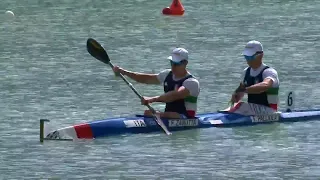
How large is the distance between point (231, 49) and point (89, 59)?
306cm

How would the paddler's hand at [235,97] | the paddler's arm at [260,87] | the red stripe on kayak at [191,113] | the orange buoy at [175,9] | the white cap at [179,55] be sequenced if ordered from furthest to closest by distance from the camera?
the orange buoy at [175,9] < the paddler's hand at [235,97] < the paddler's arm at [260,87] < the red stripe on kayak at [191,113] < the white cap at [179,55]

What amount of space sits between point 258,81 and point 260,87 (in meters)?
0.25

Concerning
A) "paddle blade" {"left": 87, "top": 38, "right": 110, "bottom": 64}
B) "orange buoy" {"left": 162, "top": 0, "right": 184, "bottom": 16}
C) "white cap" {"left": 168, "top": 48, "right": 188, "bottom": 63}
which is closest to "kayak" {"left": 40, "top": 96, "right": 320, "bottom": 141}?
"white cap" {"left": 168, "top": 48, "right": 188, "bottom": 63}

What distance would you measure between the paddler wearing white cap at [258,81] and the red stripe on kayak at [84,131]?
2.30 meters

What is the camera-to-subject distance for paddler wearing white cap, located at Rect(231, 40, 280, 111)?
1681 centimetres

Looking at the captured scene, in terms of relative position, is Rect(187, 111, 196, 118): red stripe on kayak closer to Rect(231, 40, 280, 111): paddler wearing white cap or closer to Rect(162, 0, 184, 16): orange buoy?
Rect(231, 40, 280, 111): paddler wearing white cap

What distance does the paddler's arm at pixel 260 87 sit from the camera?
16.7 meters

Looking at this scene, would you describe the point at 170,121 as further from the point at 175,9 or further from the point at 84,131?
the point at 175,9

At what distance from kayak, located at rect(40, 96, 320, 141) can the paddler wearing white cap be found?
11cm

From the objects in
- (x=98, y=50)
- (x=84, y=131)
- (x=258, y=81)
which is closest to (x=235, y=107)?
(x=258, y=81)

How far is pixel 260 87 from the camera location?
55.0ft

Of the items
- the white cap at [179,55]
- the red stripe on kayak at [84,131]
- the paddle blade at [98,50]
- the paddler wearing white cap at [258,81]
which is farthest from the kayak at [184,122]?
the paddle blade at [98,50]

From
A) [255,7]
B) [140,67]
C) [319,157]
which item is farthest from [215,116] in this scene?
[255,7]

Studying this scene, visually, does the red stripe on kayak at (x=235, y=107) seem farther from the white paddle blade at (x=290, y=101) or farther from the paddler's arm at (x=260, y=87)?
the white paddle blade at (x=290, y=101)
